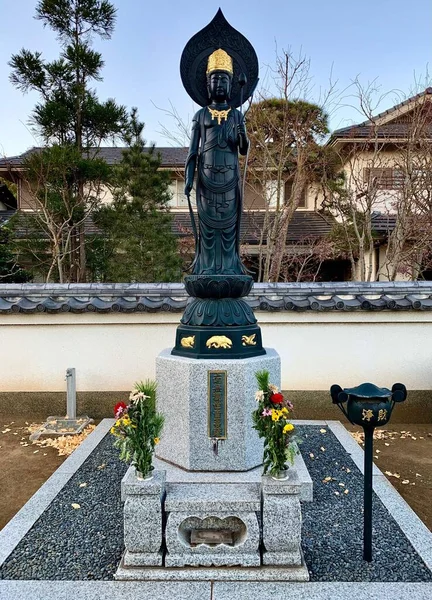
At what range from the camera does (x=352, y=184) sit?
1223 cm

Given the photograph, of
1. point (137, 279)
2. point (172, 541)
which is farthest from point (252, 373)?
point (137, 279)

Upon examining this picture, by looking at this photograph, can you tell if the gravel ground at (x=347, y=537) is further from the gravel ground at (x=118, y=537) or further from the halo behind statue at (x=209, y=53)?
the halo behind statue at (x=209, y=53)

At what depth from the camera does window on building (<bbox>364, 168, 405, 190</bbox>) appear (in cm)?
1130

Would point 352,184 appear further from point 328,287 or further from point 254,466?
point 254,466

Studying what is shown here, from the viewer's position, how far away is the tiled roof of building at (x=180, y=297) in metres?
6.70

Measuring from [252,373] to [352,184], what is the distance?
33.6ft

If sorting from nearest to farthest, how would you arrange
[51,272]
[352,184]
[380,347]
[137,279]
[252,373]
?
[252,373], [380,347], [137,279], [51,272], [352,184]

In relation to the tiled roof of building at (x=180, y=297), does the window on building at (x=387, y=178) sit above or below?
above

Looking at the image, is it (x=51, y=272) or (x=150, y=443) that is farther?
(x=51, y=272)

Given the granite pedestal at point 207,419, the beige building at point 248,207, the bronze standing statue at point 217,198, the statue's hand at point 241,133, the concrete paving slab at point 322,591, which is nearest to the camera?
the concrete paving slab at point 322,591

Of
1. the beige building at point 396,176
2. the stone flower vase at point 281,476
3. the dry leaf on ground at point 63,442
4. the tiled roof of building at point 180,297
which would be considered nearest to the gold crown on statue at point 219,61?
the tiled roof of building at point 180,297

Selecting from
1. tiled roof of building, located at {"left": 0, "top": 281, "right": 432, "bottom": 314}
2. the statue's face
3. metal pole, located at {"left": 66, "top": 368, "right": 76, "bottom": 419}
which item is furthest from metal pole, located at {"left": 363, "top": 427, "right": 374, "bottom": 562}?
metal pole, located at {"left": 66, "top": 368, "right": 76, "bottom": 419}

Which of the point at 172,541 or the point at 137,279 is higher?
the point at 137,279

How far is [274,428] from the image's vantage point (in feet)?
9.48
